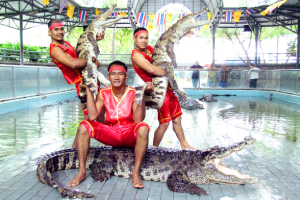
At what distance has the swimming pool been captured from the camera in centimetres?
280

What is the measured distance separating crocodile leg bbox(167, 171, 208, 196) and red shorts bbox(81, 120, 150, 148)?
1.94 feet

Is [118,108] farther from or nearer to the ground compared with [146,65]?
nearer to the ground

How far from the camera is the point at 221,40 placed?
3269 centimetres

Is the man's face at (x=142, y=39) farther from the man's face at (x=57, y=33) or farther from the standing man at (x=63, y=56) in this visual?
the man's face at (x=57, y=33)

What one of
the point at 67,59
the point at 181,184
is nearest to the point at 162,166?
the point at 181,184

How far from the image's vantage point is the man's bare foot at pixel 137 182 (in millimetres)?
2872

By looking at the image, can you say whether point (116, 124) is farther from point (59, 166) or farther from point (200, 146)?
point (200, 146)

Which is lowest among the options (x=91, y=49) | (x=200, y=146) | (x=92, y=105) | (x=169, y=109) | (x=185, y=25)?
(x=200, y=146)

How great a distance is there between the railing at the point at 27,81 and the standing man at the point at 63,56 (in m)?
5.62

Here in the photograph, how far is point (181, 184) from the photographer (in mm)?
2836

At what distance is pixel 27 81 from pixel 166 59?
25.0ft

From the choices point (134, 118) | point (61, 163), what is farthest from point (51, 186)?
point (134, 118)

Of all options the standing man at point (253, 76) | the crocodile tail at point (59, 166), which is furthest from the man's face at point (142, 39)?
the standing man at point (253, 76)

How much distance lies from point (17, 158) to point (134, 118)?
183 cm
